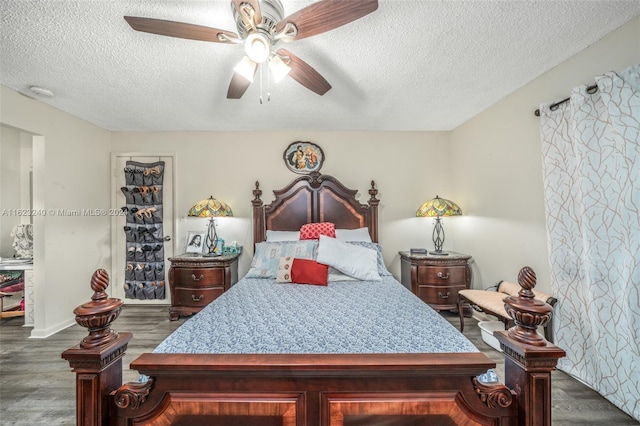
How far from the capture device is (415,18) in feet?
5.28

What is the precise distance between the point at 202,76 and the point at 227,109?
2.23 ft

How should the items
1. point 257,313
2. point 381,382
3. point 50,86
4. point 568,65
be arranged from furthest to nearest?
point 50,86
point 568,65
point 257,313
point 381,382

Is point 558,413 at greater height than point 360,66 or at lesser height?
lesser

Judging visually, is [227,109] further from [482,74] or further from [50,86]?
[482,74]

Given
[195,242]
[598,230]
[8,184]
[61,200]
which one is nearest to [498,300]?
[598,230]

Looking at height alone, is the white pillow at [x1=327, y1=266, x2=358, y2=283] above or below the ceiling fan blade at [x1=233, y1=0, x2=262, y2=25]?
below

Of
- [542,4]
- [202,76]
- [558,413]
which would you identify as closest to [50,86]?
[202,76]

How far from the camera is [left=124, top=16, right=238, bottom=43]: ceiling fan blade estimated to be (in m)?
1.31

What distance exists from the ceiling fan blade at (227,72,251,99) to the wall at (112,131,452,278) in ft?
5.31

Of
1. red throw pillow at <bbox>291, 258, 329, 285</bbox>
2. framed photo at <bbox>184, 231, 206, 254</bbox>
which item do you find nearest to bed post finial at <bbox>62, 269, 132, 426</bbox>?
red throw pillow at <bbox>291, 258, 329, 285</bbox>

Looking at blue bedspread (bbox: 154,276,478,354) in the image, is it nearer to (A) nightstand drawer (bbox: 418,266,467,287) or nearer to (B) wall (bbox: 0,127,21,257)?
(A) nightstand drawer (bbox: 418,266,467,287)

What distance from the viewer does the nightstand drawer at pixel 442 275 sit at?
3.09 m

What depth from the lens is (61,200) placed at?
10.00ft

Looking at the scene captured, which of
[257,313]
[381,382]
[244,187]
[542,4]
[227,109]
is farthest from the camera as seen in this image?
[244,187]
